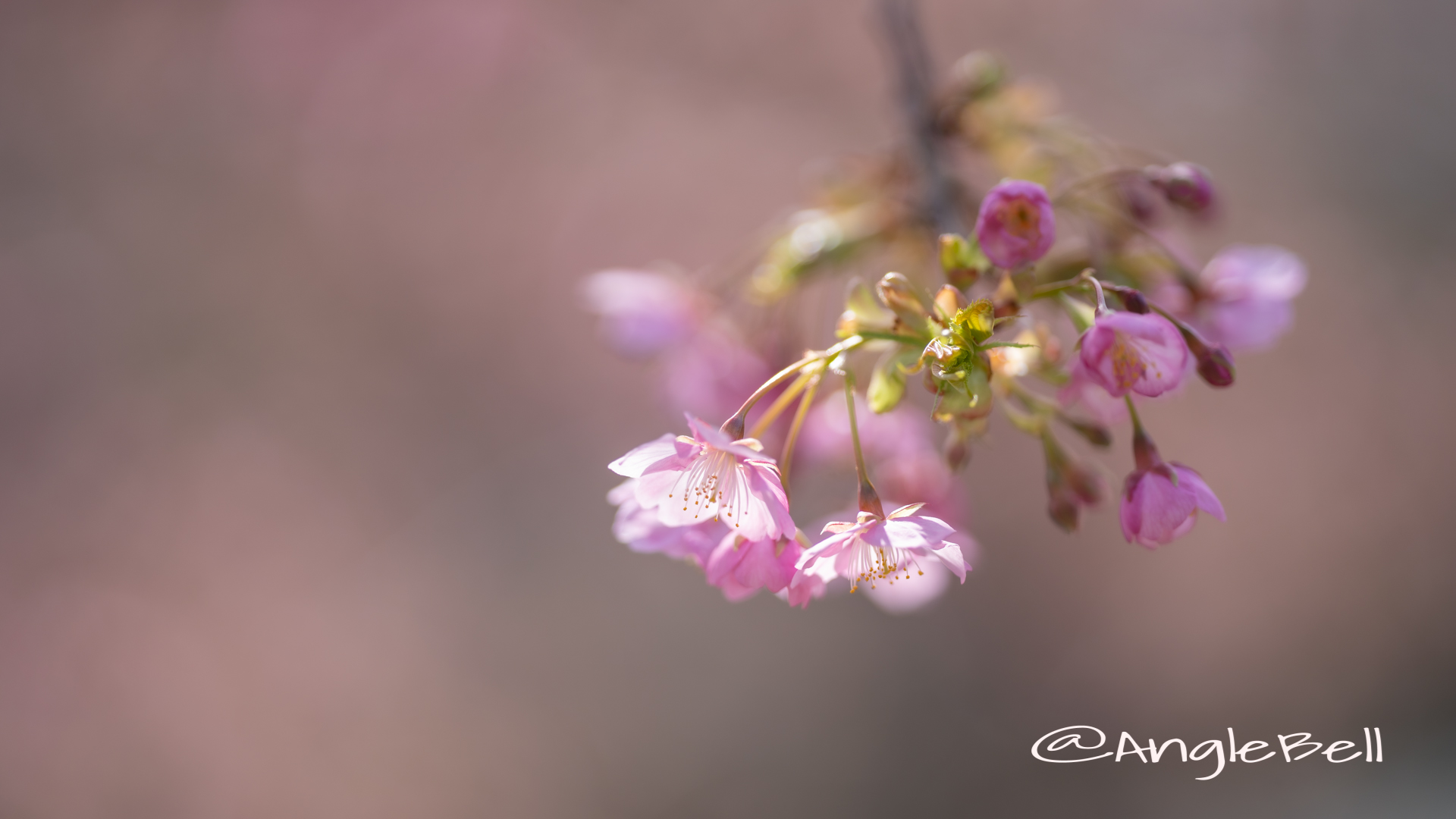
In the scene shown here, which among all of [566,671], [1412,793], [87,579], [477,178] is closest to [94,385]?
[87,579]

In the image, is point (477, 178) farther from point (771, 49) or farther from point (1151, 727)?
point (1151, 727)

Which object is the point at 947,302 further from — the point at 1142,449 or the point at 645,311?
Answer: the point at 645,311

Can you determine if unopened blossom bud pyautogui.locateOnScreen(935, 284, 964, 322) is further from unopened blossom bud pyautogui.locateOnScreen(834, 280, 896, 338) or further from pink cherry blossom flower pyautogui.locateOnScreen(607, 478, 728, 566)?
pink cherry blossom flower pyautogui.locateOnScreen(607, 478, 728, 566)
